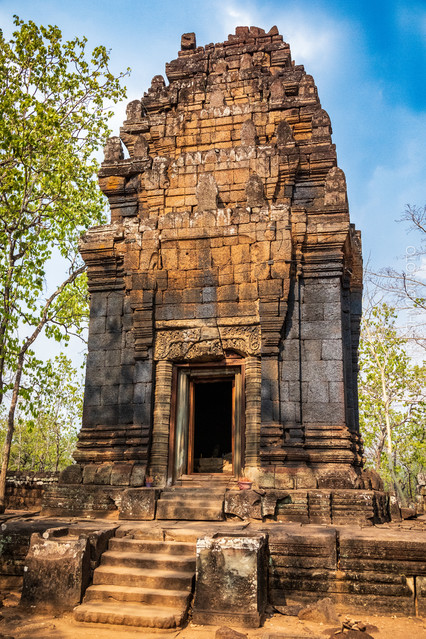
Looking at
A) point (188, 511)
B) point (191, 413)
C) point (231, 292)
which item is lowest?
point (188, 511)

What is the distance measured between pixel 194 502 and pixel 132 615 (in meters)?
2.62

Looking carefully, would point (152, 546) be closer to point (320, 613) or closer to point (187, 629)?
point (187, 629)

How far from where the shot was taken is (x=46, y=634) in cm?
482

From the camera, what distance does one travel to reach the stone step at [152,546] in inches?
237

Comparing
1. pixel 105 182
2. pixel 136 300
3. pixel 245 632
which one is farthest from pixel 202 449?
pixel 245 632

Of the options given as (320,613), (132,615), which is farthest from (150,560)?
(320,613)

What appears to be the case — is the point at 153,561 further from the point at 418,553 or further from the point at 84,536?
the point at 418,553

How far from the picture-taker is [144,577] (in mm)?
5520

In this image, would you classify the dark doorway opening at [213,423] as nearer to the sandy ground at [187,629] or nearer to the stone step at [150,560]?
the stone step at [150,560]

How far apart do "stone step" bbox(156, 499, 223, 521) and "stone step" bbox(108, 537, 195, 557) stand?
3.75ft

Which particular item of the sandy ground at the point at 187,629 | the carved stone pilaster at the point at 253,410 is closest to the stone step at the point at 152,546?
the sandy ground at the point at 187,629

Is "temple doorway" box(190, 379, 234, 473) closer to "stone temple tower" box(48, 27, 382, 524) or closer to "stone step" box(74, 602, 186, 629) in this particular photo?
"stone temple tower" box(48, 27, 382, 524)

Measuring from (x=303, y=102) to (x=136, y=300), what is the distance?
460 centimetres

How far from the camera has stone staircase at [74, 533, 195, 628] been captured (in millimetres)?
5000
